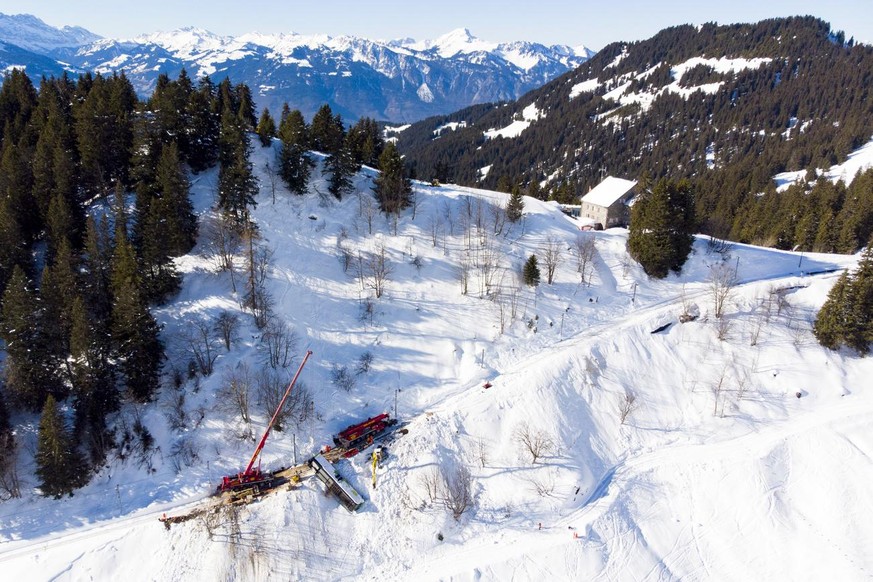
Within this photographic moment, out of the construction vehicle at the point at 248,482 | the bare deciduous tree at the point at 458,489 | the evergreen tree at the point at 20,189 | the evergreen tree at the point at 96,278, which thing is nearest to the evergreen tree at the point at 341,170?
the evergreen tree at the point at 96,278

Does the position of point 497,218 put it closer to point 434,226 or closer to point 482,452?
point 434,226

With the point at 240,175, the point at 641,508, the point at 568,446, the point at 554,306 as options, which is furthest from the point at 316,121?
the point at 641,508

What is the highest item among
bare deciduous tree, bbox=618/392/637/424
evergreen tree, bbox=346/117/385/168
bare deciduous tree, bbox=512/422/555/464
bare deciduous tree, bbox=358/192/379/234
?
evergreen tree, bbox=346/117/385/168

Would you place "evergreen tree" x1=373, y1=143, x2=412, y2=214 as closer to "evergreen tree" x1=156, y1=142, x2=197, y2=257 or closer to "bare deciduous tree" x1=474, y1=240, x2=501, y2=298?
"bare deciduous tree" x1=474, y1=240, x2=501, y2=298

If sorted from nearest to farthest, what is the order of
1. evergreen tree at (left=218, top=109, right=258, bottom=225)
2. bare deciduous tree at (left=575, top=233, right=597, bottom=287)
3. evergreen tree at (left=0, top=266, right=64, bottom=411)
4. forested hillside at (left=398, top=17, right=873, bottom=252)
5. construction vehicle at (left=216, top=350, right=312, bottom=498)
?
1. construction vehicle at (left=216, top=350, right=312, bottom=498)
2. evergreen tree at (left=0, top=266, right=64, bottom=411)
3. evergreen tree at (left=218, top=109, right=258, bottom=225)
4. bare deciduous tree at (left=575, top=233, right=597, bottom=287)
5. forested hillside at (left=398, top=17, right=873, bottom=252)

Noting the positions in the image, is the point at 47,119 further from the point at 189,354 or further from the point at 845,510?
the point at 845,510

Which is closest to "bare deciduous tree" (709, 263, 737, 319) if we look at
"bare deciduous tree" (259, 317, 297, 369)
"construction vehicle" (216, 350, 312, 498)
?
"bare deciduous tree" (259, 317, 297, 369)
